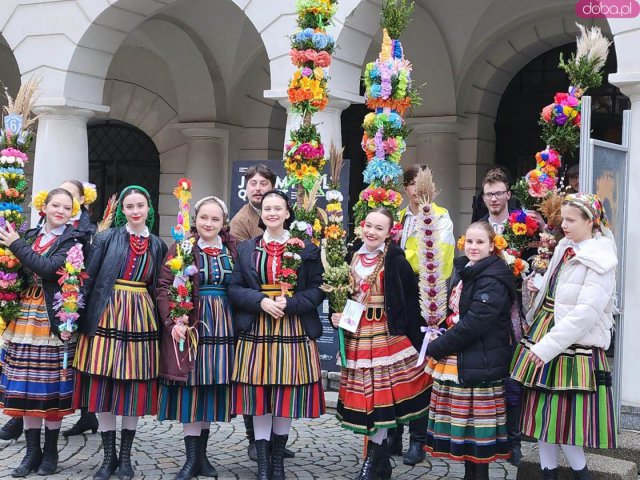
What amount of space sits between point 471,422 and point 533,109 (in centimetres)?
723

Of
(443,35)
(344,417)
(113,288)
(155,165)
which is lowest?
(344,417)

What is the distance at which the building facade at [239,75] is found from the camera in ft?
26.9

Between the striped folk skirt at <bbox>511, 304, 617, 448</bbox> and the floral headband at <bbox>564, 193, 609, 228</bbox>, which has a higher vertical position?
the floral headband at <bbox>564, 193, 609, 228</bbox>

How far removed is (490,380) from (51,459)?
2.70 meters

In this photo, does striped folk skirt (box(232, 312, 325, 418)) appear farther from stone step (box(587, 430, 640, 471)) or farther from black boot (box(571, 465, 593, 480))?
stone step (box(587, 430, 640, 471))

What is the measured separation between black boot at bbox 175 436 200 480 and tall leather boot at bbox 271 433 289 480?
46 centimetres

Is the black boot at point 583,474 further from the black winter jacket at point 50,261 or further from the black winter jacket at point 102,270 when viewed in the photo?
the black winter jacket at point 50,261

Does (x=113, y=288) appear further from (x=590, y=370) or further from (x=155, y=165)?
(x=155, y=165)

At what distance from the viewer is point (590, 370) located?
465cm

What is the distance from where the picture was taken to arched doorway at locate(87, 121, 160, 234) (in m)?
13.4

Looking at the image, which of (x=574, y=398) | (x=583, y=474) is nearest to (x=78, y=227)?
(x=574, y=398)

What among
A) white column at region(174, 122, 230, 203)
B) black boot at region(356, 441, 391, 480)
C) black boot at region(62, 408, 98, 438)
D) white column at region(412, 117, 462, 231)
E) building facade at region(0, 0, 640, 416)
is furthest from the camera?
white column at region(174, 122, 230, 203)

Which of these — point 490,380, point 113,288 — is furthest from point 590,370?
point 113,288

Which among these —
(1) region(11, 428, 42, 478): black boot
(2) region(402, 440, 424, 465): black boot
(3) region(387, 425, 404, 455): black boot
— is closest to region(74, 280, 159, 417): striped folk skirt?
(1) region(11, 428, 42, 478): black boot
